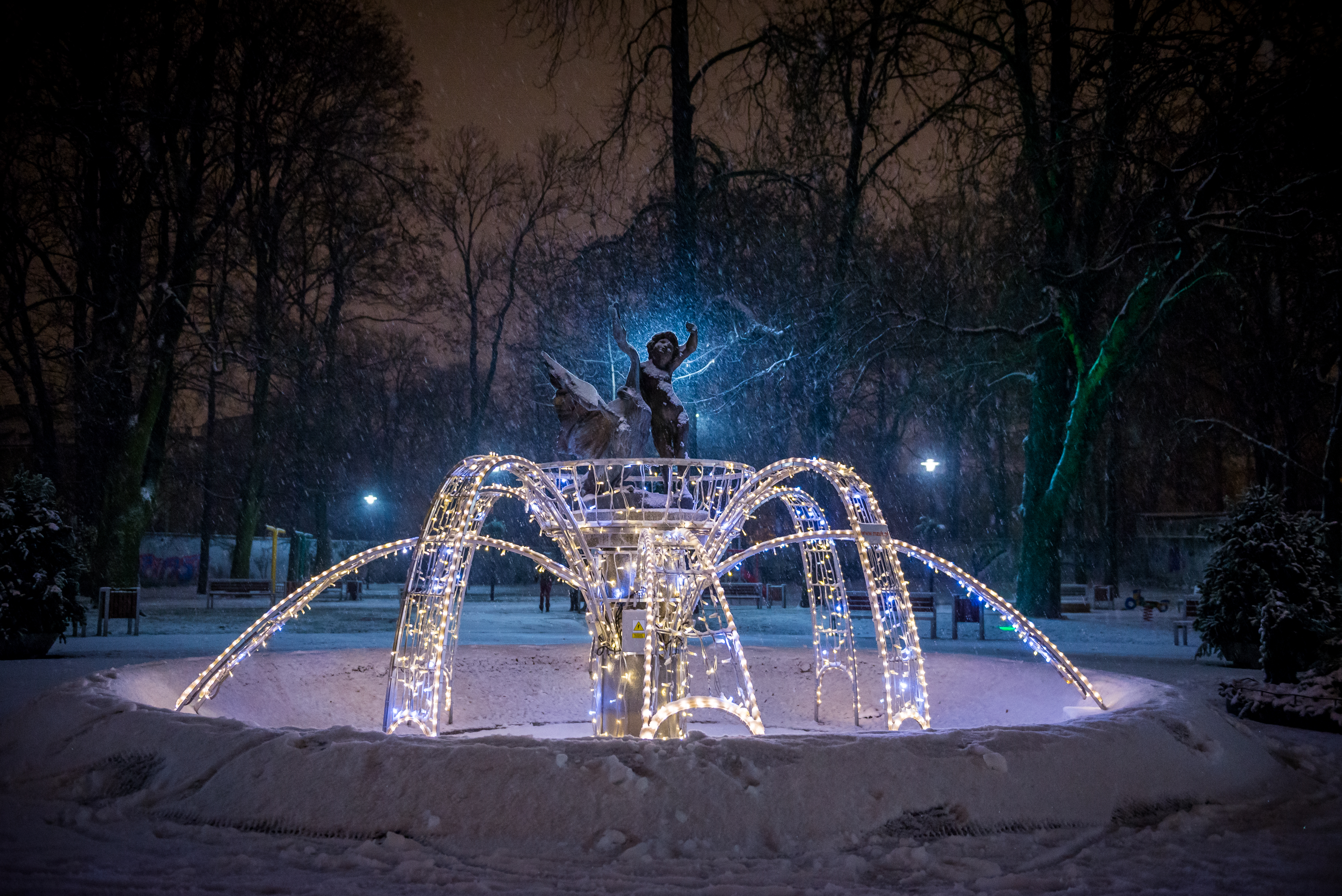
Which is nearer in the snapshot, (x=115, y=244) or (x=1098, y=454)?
(x=115, y=244)

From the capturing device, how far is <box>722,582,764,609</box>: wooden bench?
23922 mm

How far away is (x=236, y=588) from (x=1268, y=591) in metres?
20.1

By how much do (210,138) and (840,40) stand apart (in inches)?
529

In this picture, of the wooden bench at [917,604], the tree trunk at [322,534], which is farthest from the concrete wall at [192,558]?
the wooden bench at [917,604]

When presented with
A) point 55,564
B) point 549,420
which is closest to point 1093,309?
point 549,420

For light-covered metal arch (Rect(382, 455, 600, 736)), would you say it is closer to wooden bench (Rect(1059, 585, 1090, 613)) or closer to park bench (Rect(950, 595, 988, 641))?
park bench (Rect(950, 595, 988, 641))

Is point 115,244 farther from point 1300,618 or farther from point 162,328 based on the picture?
point 1300,618

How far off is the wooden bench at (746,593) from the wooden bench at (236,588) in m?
10.3

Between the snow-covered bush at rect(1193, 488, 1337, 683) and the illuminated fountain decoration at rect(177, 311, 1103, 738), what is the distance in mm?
4863

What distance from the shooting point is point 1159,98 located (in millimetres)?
14156

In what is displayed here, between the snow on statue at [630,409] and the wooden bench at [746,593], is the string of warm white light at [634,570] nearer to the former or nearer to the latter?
the snow on statue at [630,409]

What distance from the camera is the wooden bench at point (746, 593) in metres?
23.9

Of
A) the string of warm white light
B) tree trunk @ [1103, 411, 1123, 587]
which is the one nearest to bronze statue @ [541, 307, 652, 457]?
the string of warm white light

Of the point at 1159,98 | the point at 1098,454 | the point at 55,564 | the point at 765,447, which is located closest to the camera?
the point at 55,564
